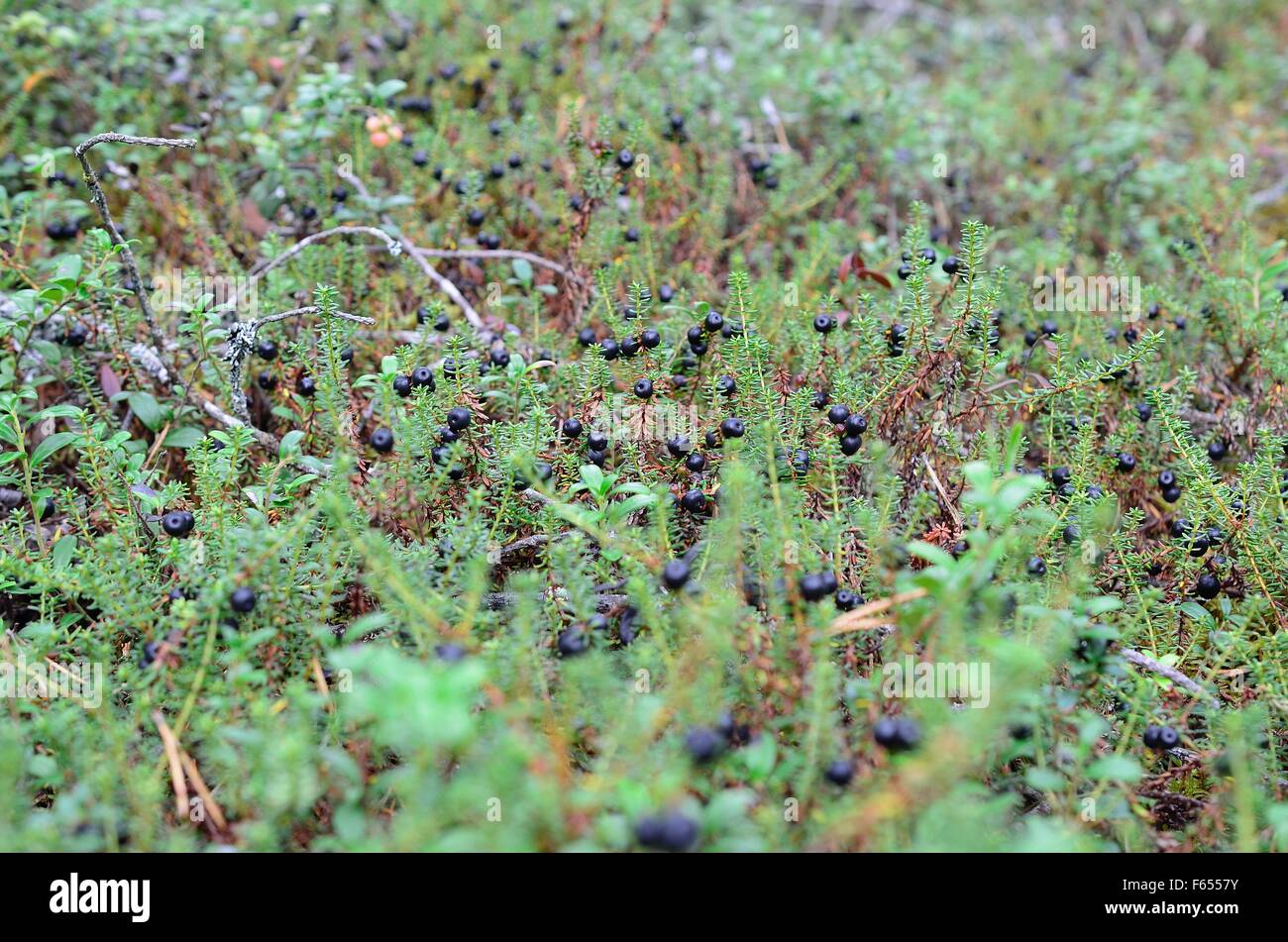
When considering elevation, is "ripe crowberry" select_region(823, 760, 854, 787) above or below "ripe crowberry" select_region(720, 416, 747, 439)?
below

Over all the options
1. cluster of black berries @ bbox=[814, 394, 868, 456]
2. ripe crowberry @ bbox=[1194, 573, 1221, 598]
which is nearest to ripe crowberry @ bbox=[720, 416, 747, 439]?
cluster of black berries @ bbox=[814, 394, 868, 456]

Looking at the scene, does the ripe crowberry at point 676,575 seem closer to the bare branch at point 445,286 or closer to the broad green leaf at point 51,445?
Result: the bare branch at point 445,286

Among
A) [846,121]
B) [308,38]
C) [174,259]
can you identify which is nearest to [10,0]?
[308,38]

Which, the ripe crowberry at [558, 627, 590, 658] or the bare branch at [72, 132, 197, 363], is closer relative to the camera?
the ripe crowberry at [558, 627, 590, 658]

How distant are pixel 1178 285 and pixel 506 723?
14.9 ft

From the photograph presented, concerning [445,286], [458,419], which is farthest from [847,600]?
[445,286]

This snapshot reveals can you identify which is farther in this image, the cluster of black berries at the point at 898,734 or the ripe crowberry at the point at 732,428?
the ripe crowberry at the point at 732,428

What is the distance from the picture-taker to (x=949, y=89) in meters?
7.14

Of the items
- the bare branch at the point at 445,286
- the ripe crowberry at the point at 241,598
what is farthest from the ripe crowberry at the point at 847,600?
the bare branch at the point at 445,286

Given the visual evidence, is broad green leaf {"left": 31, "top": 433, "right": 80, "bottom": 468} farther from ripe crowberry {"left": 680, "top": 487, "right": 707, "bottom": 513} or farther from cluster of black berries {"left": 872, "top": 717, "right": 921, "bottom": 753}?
cluster of black berries {"left": 872, "top": 717, "right": 921, "bottom": 753}

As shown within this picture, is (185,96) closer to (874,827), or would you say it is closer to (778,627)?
(778,627)

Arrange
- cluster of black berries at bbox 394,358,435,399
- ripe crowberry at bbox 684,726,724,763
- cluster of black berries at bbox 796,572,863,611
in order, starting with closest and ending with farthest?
ripe crowberry at bbox 684,726,724,763 < cluster of black berries at bbox 796,572,863,611 < cluster of black berries at bbox 394,358,435,399

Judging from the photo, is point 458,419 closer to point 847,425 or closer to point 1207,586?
point 847,425
